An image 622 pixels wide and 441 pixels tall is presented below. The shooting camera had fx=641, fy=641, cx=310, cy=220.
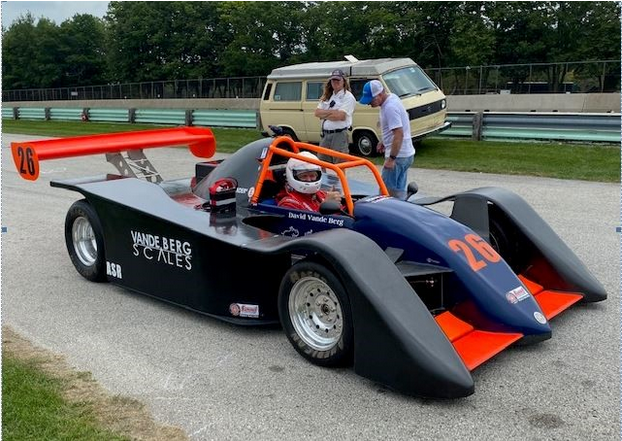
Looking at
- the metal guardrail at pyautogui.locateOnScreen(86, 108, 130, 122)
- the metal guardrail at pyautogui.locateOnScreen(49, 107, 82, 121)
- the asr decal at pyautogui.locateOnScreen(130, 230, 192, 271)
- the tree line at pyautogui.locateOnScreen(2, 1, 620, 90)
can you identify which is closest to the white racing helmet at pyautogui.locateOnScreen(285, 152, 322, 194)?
the asr decal at pyautogui.locateOnScreen(130, 230, 192, 271)

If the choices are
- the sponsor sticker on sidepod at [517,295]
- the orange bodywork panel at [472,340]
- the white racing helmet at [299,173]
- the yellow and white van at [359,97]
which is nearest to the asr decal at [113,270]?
the white racing helmet at [299,173]

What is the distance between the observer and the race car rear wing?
6.25m

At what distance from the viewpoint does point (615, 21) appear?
102ft

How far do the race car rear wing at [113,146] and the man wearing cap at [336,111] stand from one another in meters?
1.71

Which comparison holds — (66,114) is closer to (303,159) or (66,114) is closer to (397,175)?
(397,175)

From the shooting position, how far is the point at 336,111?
339 inches

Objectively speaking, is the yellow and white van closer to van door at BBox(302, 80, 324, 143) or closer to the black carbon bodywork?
van door at BBox(302, 80, 324, 143)

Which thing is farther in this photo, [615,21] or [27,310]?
[615,21]

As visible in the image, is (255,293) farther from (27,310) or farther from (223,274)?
(27,310)

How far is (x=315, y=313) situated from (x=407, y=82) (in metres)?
11.3

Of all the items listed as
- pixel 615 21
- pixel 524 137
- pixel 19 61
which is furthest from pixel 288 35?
pixel 19 61

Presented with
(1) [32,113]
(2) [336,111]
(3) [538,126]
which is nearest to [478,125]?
(3) [538,126]

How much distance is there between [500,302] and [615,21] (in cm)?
3188

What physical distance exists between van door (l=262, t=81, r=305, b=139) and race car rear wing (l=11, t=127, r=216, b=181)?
811cm
